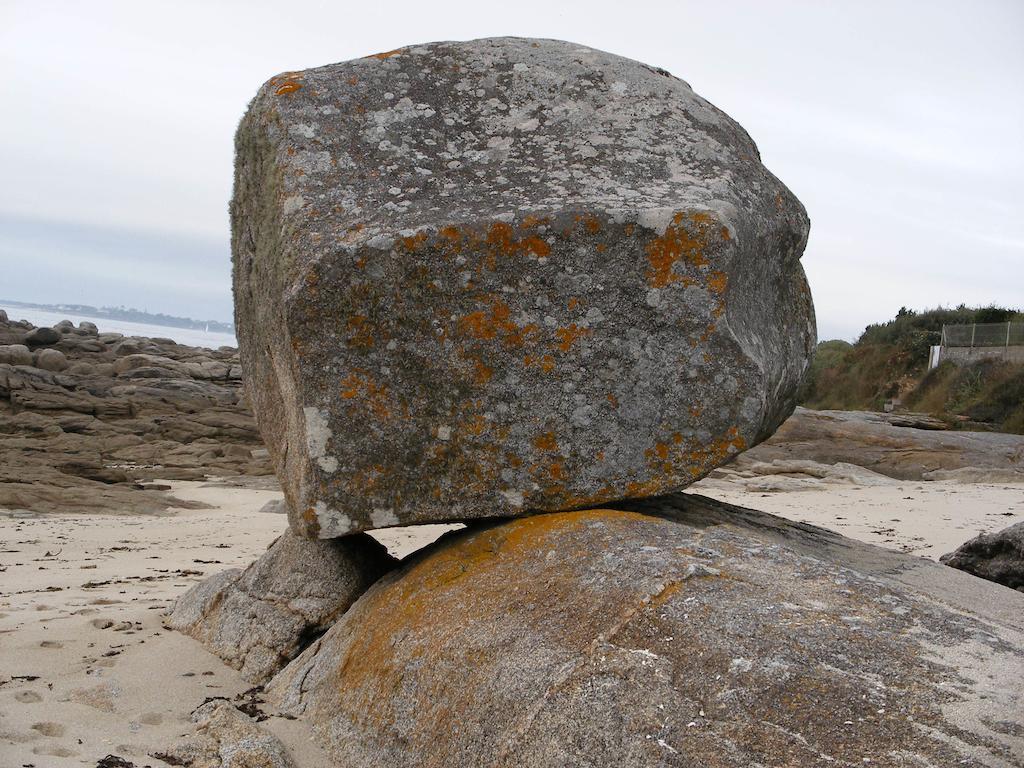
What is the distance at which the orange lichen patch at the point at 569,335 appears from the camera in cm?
362

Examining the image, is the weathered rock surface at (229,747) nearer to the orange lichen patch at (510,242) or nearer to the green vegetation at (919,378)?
the orange lichen patch at (510,242)

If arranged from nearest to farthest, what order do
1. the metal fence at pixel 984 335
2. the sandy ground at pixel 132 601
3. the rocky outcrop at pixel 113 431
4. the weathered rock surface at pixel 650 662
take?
the weathered rock surface at pixel 650 662
the sandy ground at pixel 132 601
the rocky outcrop at pixel 113 431
the metal fence at pixel 984 335

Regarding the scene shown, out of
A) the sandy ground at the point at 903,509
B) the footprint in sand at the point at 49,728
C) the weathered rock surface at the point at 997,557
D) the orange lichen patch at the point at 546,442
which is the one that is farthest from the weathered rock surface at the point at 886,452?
the footprint in sand at the point at 49,728

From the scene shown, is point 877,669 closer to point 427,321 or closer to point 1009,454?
point 427,321

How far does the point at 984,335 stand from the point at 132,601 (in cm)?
2484

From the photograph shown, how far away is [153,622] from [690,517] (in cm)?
280

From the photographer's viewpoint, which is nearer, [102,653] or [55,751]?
[55,751]

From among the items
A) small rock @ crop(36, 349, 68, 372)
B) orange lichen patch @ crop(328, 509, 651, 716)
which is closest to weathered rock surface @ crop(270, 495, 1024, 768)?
orange lichen patch @ crop(328, 509, 651, 716)

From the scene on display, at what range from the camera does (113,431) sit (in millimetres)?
16547

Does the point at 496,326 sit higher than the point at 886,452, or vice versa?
the point at 496,326

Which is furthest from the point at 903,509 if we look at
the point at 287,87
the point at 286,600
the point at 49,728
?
the point at 49,728

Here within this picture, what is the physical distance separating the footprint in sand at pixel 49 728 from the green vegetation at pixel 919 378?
18679mm

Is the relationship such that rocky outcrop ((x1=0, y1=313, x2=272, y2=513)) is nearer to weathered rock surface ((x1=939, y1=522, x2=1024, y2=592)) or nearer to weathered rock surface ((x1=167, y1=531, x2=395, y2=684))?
weathered rock surface ((x1=167, y1=531, x2=395, y2=684))

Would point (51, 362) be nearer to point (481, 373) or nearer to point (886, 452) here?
point (886, 452)
